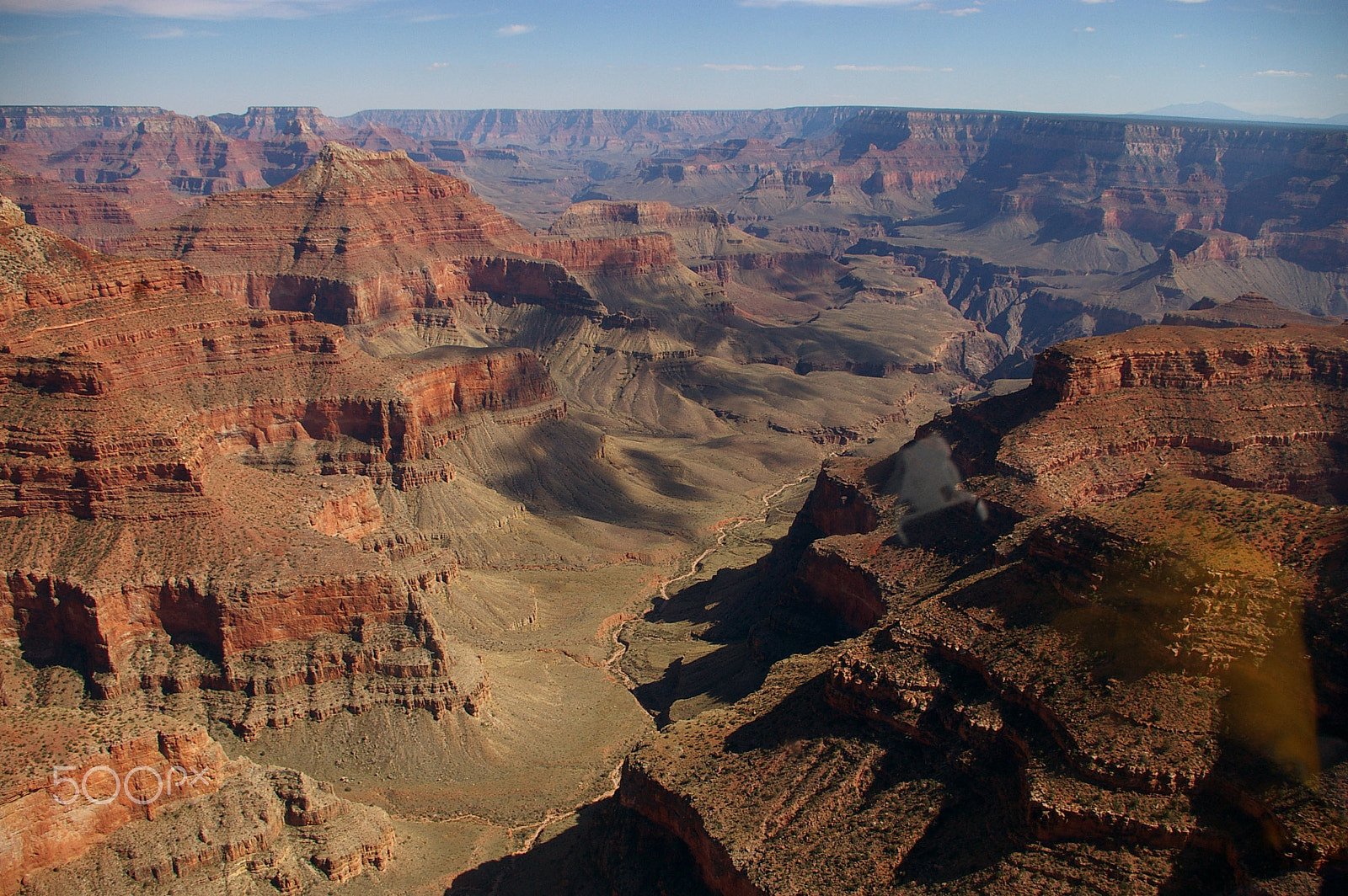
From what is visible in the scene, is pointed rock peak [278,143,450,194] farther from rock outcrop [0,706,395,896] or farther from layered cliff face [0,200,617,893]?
rock outcrop [0,706,395,896]

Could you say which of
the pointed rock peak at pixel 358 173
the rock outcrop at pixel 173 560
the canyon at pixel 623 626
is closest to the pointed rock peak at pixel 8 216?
the rock outcrop at pixel 173 560

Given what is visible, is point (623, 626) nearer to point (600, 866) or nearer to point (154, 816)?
point (600, 866)

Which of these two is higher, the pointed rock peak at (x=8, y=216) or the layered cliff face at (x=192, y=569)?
the pointed rock peak at (x=8, y=216)

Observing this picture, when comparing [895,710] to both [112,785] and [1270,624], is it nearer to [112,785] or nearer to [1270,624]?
[1270,624]

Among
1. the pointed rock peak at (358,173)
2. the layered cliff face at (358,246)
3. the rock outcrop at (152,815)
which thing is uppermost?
the pointed rock peak at (358,173)

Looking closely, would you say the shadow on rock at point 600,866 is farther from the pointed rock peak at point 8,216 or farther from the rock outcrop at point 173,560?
the pointed rock peak at point 8,216

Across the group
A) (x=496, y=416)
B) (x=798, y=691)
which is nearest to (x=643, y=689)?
(x=798, y=691)

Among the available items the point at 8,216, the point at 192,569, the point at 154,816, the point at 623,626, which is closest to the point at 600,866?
the point at 154,816

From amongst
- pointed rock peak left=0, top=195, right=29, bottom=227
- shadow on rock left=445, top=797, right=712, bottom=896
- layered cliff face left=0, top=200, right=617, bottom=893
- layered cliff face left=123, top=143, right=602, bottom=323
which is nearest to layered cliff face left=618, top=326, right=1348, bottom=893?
shadow on rock left=445, top=797, right=712, bottom=896

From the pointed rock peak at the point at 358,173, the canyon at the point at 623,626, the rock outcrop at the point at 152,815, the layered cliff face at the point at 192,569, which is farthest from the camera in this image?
the pointed rock peak at the point at 358,173
